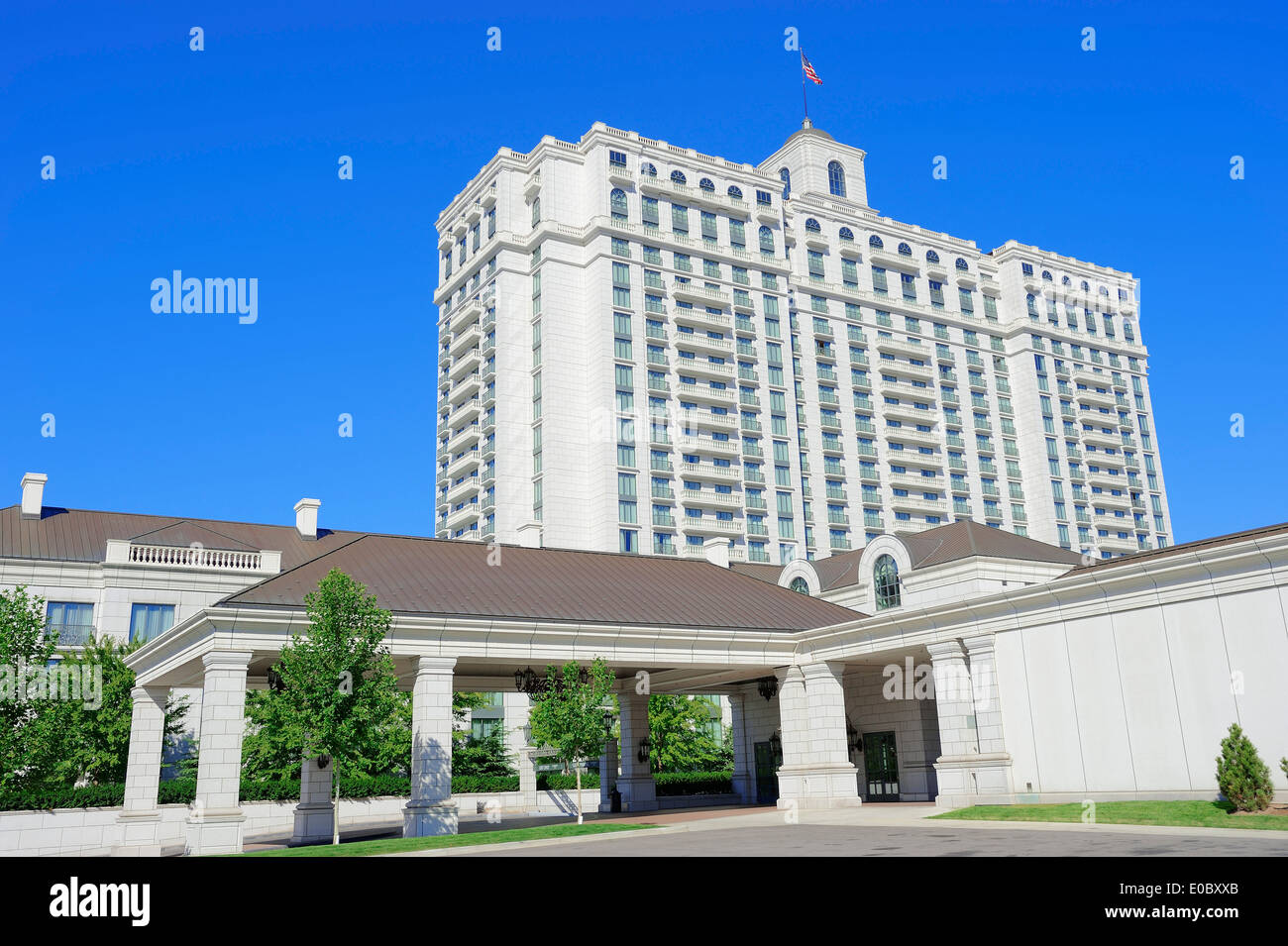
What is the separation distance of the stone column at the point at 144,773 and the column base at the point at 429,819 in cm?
1191

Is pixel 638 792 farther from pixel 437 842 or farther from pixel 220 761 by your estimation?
pixel 220 761

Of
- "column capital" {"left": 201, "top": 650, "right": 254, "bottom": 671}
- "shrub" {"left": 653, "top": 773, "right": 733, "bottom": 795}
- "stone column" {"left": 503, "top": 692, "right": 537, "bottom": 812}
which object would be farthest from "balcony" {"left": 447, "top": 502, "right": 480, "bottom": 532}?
"column capital" {"left": 201, "top": 650, "right": 254, "bottom": 671}

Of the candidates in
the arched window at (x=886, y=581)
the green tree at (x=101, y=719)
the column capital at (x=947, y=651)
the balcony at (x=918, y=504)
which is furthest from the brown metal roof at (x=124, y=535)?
the balcony at (x=918, y=504)

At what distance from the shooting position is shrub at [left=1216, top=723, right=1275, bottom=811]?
22.5 m

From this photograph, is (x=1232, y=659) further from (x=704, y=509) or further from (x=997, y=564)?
(x=704, y=509)

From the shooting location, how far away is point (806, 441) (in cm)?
10319

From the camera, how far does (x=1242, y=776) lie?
22750 mm

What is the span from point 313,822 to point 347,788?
14871 millimetres

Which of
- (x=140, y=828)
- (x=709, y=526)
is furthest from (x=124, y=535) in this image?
(x=709, y=526)

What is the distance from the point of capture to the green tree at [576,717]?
3120cm

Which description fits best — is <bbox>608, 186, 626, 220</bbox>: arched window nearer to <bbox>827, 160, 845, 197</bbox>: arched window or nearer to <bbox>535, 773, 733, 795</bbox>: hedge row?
→ <bbox>827, 160, 845, 197</bbox>: arched window

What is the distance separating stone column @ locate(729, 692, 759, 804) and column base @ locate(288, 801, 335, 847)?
1948cm

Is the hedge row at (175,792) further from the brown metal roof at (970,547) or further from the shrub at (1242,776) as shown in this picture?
the brown metal roof at (970,547)

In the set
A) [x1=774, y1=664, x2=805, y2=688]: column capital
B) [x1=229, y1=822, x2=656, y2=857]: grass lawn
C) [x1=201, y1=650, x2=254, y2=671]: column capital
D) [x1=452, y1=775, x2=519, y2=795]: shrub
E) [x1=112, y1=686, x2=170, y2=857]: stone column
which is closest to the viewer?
[x1=229, y1=822, x2=656, y2=857]: grass lawn
